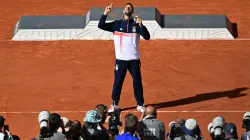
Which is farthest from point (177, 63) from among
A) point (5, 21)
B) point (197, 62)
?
point (5, 21)

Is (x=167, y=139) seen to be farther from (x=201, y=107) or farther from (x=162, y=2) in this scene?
(x=162, y=2)

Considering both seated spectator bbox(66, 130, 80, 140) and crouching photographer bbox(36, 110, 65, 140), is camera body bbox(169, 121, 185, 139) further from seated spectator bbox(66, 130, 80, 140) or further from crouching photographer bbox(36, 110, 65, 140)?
crouching photographer bbox(36, 110, 65, 140)

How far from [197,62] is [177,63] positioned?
1.69 ft

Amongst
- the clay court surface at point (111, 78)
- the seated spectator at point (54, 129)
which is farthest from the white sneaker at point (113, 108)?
the seated spectator at point (54, 129)

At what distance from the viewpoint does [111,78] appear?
63.2ft

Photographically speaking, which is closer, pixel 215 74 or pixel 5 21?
pixel 215 74

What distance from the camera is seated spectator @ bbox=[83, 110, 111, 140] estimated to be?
41.0 ft

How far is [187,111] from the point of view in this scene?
56.5ft

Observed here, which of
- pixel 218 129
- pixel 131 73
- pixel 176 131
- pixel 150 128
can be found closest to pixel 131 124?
pixel 150 128

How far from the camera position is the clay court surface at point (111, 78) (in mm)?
17391

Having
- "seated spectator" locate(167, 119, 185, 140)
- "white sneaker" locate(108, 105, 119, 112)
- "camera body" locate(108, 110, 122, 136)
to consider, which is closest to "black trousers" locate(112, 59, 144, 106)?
"white sneaker" locate(108, 105, 119, 112)

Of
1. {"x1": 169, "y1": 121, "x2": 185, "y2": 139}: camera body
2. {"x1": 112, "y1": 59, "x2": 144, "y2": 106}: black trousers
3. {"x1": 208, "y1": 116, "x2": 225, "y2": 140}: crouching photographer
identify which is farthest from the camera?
{"x1": 112, "y1": 59, "x2": 144, "y2": 106}: black trousers

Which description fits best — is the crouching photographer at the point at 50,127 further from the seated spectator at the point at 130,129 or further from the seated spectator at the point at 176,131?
the seated spectator at the point at 176,131

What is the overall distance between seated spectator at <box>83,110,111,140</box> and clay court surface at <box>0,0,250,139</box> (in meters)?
3.70
